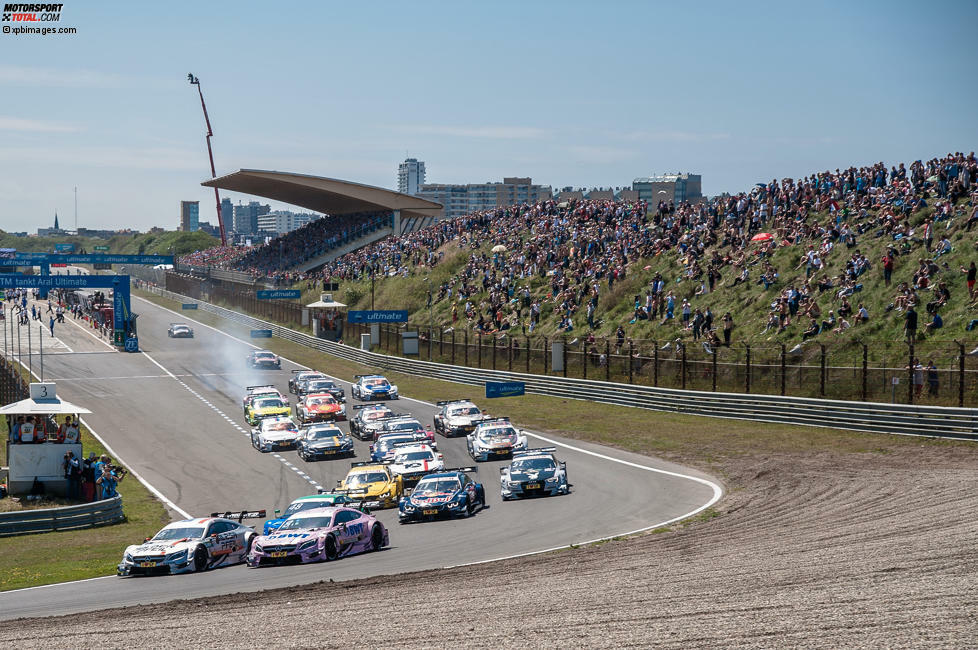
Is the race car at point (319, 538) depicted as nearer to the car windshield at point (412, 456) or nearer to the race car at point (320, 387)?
the car windshield at point (412, 456)

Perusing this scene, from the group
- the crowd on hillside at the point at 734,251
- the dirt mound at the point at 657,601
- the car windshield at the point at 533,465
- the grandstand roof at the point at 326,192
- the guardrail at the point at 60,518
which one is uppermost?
the grandstand roof at the point at 326,192

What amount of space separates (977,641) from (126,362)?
216 ft

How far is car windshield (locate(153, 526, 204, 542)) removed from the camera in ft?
70.8

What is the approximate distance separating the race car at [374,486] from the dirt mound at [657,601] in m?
9.79

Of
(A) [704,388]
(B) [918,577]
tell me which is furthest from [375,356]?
(B) [918,577]

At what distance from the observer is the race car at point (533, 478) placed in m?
28.5

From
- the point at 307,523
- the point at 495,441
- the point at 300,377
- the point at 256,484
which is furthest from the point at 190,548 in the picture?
the point at 300,377

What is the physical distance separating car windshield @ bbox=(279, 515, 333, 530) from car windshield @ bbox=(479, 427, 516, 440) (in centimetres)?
1404

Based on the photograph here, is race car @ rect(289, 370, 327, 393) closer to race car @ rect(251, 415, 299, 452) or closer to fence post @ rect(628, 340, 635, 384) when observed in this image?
race car @ rect(251, 415, 299, 452)

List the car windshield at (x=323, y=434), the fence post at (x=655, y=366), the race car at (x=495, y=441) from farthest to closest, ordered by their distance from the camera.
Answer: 1. the fence post at (x=655, y=366)
2. the car windshield at (x=323, y=434)
3. the race car at (x=495, y=441)

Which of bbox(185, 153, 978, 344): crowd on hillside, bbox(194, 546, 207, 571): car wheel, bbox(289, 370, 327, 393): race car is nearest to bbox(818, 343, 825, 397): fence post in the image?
bbox(185, 153, 978, 344): crowd on hillside

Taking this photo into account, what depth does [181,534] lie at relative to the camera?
71.0ft

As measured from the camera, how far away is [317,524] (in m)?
22.0

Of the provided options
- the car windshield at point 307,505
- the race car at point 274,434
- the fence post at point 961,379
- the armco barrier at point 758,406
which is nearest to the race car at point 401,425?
the race car at point 274,434
